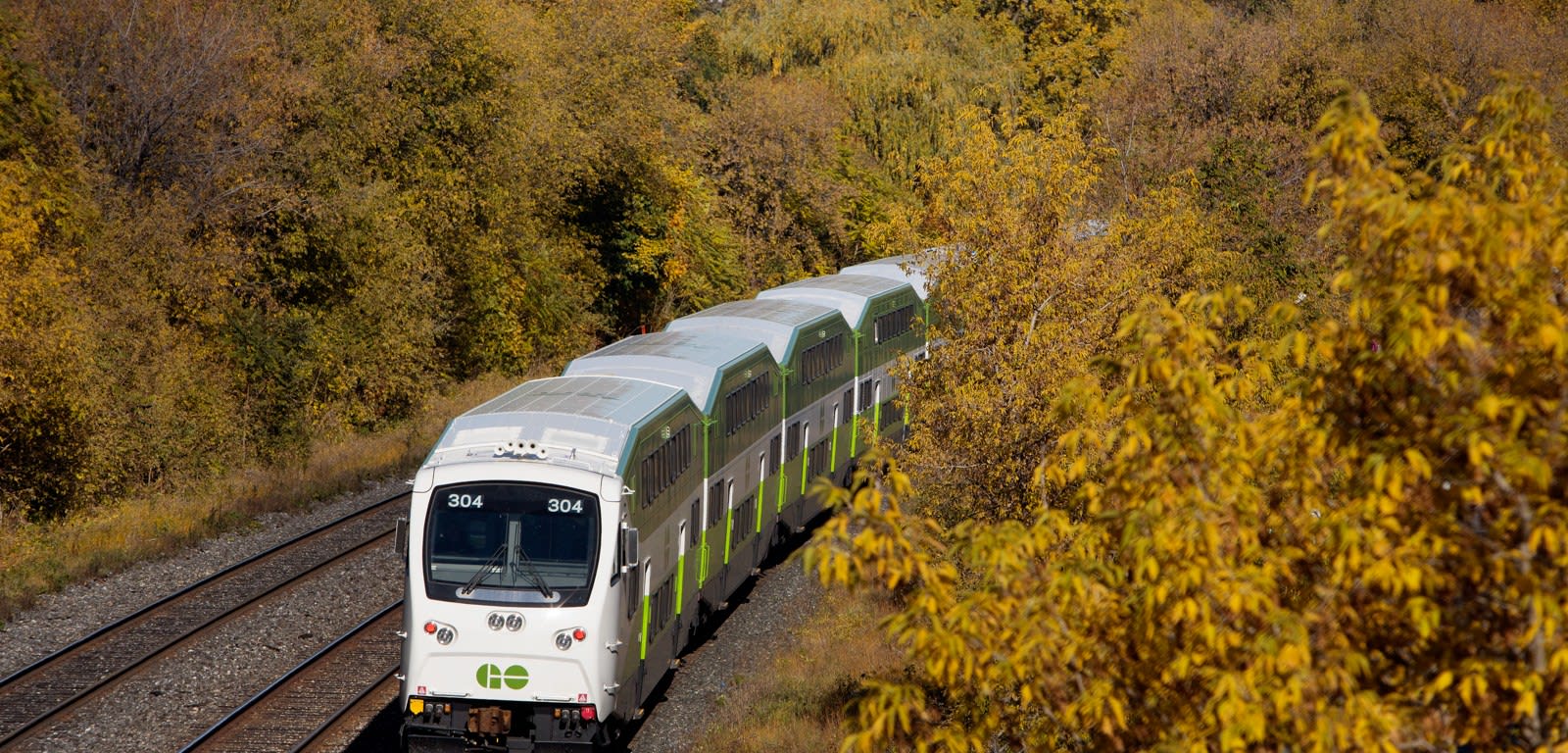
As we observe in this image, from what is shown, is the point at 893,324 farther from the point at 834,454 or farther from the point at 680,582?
the point at 680,582

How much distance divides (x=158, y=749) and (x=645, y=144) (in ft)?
110

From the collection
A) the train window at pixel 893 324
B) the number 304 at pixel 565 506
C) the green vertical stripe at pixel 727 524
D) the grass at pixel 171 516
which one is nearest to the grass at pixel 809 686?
the green vertical stripe at pixel 727 524

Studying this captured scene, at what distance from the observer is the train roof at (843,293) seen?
87.1ft

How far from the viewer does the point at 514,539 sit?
1375 centimetres

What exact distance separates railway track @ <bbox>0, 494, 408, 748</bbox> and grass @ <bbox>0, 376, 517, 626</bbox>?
1620mm

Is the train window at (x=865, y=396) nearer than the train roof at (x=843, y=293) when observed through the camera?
No

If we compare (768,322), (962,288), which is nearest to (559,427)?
(962,288)

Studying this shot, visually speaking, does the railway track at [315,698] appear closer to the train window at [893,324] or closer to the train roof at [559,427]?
the train roof at [559,427]

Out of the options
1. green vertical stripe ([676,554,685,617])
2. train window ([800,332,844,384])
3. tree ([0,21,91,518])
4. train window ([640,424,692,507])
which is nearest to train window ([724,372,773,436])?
train window ([640,424,692,507])

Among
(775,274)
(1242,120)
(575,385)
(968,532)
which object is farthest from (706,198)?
(968,532)

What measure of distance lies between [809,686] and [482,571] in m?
5.11

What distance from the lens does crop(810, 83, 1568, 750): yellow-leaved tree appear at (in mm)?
4977

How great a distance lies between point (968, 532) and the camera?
22.0ft

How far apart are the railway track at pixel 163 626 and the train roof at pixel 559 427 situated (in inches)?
219
